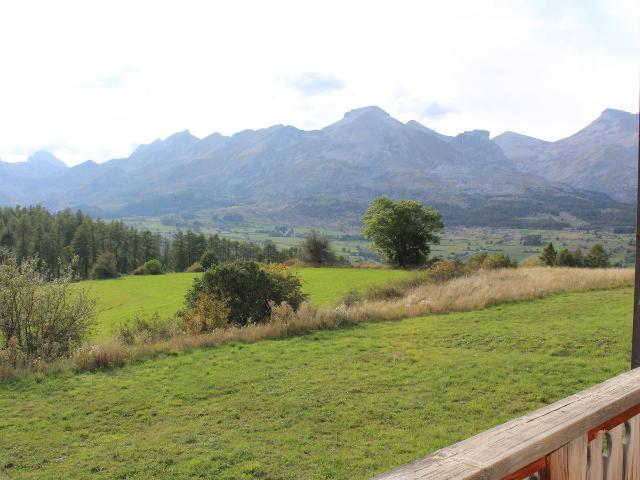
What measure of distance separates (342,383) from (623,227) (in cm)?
21765

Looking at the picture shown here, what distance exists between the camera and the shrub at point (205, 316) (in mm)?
19109

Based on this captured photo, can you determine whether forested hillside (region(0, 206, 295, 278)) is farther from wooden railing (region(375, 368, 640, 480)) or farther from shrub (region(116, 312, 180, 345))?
wooden railing (region(375, 368, 640, 480))

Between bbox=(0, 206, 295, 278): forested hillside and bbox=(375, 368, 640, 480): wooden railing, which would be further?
bbox=(0, 206, 295, 278): forested hillside

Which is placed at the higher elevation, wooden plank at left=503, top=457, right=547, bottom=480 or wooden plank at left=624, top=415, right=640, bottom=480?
wooden plank at left=503, top=457, right=547, bottom=480

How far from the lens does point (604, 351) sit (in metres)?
12.4

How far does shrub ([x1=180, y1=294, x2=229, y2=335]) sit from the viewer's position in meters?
19.1

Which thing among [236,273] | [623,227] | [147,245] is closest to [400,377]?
[236,273]

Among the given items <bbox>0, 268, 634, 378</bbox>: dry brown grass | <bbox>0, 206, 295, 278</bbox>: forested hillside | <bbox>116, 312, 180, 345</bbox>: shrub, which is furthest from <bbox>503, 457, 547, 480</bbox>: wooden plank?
<bbox>0, 206, 295, 278</bbox>: forested hillside

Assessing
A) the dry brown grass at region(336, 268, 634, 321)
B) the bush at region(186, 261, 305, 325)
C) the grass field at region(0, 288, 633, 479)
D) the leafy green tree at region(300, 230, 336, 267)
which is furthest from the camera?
the leafy green tree at region(300, 230, 336, 267)

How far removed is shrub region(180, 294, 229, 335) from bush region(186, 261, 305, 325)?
0.81m

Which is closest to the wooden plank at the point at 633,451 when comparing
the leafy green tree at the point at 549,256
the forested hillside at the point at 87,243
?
the leafy green tree at the point at 549,256

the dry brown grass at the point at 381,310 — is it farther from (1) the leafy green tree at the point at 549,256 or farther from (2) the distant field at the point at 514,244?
(2) the distant field at the point at 514,244

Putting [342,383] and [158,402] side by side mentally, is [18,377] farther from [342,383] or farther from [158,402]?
[342,383]

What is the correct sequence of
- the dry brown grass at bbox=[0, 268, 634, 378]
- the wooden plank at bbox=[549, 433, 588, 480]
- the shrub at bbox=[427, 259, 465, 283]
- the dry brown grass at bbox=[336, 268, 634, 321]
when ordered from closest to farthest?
the wooden plank at bbox=[549, 433, 588, 480] < the dry brown grass at bbox=[0, 268, 634, 378] < the dry brown grass at bbox=[336, 268, 634, 321] < the shrub at bbox=[427, 259, 465, 283]
